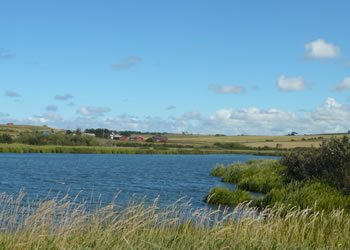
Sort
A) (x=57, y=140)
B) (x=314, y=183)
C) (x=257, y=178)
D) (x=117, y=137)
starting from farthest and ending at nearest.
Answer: (x=117, y=137), (x=57, y=140), (x=257, y=178), (x=314, y=183)

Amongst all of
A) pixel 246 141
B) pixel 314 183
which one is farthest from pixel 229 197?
pixel 246 141

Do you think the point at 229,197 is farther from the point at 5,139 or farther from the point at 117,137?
the point at 117,137

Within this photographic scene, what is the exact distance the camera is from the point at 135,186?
36594mm

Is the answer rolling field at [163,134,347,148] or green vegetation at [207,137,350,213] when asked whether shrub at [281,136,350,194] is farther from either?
rolling field at [163,134,347,148]

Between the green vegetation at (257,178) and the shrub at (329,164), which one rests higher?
the shrub at (329,164)

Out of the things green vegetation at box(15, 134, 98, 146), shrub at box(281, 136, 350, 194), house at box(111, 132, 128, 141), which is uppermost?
house at box(111, 132, 128, 141)

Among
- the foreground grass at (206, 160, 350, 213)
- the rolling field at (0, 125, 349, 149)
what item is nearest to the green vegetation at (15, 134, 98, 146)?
the rolling field at (0, 125, 349, 149)

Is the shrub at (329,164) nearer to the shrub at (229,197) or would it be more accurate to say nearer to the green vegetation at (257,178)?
the green vegetation at (257,178)

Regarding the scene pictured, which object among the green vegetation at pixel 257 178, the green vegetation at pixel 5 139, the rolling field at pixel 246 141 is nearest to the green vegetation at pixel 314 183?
the green vegetation at pixel 257 178

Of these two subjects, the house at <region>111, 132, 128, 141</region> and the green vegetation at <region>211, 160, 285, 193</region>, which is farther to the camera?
the house at <region>111, 132, 128, 141</region>

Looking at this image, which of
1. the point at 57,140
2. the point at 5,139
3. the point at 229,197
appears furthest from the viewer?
the point at 57,140

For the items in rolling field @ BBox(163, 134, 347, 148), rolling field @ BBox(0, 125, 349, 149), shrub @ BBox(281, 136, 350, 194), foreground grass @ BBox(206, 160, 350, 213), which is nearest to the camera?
foreground grass @ BBox(206, 160, 350, 213)

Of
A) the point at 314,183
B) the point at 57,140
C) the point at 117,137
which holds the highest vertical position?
the point at 117,137

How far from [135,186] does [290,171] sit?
13.2 m
